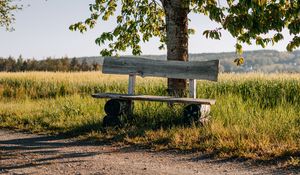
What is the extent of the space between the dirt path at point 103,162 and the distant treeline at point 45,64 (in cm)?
6874

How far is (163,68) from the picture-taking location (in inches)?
364

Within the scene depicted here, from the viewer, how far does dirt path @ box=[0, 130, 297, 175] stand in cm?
584

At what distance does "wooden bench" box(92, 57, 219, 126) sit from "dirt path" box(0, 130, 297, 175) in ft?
4.55

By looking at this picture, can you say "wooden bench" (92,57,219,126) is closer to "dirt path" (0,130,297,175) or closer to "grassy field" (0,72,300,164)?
"grassy field" (0,72,300,164)

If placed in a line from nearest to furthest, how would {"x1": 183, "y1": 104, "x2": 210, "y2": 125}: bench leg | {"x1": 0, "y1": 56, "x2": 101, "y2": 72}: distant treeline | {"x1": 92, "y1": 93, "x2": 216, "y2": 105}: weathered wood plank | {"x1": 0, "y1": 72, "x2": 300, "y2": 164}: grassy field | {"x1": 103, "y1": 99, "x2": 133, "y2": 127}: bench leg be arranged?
1. {"x1": 0, "y1": 72, "x2": 300, "y2": 164}: grassy field
2. {"x1": 92, "y1": 93, "x2": 216, "y2": 105}: weathered wood plank
3. {"x1": 183, "y1": 104, "x2": 210, "y2": 125}: bench leg
4. {"x1": 103, "y1": 99, "x2": 133, "y2": 127}: bench leg
5. {"x1": 0, "y1": 56, "x2": 101, "y2": 72}: distant treeline

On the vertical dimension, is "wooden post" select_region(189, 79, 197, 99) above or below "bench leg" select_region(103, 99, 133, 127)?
above

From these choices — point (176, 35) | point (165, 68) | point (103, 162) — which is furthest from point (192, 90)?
point (103, 162)

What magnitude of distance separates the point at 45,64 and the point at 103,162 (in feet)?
265

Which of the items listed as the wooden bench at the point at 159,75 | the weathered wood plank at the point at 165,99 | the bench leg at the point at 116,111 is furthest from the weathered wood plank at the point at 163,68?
the bench leg at the point at 116,111

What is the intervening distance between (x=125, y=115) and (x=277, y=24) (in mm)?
3404

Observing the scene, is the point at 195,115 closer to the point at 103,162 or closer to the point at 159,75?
the point at 159,75

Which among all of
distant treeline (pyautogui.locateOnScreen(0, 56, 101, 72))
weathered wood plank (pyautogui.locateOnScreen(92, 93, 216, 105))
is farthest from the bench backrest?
distant treeline (pyautogui.locateOnScreen(0, 56, 101, 72))

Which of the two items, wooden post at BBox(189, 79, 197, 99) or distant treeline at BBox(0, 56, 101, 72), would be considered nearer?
wooden post at BBox(189, 79, 197, 99)

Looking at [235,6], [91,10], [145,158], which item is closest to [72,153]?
[145,158]
